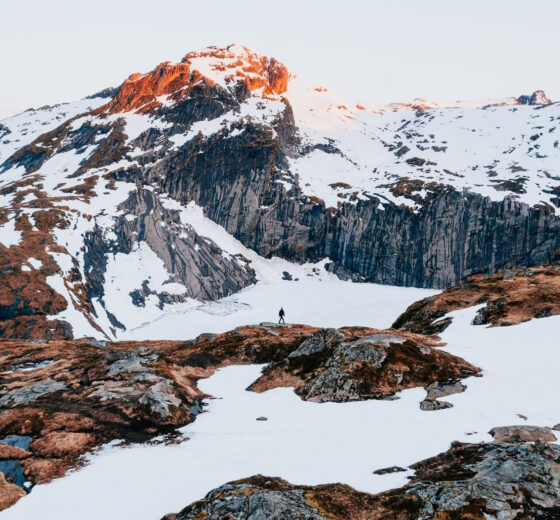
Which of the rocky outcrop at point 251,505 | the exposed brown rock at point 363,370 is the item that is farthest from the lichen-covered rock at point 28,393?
the rocky outcrop at point 251,505

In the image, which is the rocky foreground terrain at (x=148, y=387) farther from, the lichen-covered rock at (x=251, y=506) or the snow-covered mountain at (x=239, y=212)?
the snow-covered mountain at (x=239, y=212)

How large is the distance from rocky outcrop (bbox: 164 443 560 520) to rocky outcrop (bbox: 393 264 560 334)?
90.3 feet

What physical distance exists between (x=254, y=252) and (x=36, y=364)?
133 m

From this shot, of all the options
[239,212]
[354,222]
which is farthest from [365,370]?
[354,222]

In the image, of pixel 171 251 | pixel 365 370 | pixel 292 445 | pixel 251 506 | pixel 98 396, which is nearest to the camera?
pixel 251 506

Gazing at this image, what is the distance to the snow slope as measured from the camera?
13875 mm

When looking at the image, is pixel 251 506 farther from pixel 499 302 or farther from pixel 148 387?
pixel 499 302

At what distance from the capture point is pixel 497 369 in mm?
25000

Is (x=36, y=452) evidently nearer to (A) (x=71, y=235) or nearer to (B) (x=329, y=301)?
(A) (x=71, y=235)

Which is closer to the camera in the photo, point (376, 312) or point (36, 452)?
point (36, 452)

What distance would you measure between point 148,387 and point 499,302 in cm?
3545

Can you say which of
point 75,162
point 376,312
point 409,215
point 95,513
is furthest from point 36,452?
point 75,162

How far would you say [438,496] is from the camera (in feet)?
36.4

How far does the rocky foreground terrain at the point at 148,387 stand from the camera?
1825 cm
